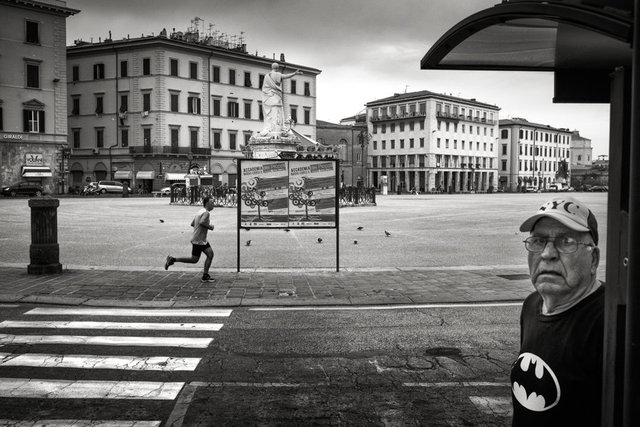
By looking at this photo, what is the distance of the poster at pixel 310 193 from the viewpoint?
12.9 metres

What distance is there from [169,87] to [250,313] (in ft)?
201

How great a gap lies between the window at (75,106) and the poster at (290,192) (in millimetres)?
63010

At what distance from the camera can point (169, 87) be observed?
6600cm

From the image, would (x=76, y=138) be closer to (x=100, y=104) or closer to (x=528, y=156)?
(x=100, y=104)

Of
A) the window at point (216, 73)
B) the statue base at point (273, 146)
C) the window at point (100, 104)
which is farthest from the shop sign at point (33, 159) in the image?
the statue base at point (273, 146)

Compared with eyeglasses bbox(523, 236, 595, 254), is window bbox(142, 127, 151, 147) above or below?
above

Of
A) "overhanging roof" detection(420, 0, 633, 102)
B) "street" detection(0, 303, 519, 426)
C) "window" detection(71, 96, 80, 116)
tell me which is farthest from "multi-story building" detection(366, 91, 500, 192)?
"overhanging roof" detection(420, 0, 633, 102)

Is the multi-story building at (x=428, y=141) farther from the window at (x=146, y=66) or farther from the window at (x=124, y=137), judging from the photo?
the window at (x=124, y=137)

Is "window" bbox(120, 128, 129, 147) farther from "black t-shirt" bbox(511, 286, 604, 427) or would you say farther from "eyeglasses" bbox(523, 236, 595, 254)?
"black t-shirt" bbox(511, 286, 604, 427)

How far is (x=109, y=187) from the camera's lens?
62562 mm

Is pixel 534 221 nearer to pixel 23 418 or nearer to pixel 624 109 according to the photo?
pixel 624 109

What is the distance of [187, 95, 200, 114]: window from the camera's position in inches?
2687

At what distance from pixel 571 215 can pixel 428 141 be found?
102 m

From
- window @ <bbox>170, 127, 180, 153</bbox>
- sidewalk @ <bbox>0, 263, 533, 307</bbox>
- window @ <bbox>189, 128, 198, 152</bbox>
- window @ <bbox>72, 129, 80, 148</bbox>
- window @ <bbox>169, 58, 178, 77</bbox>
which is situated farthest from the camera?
window @ <bbox>72, 129, 80, 148</bbox>
